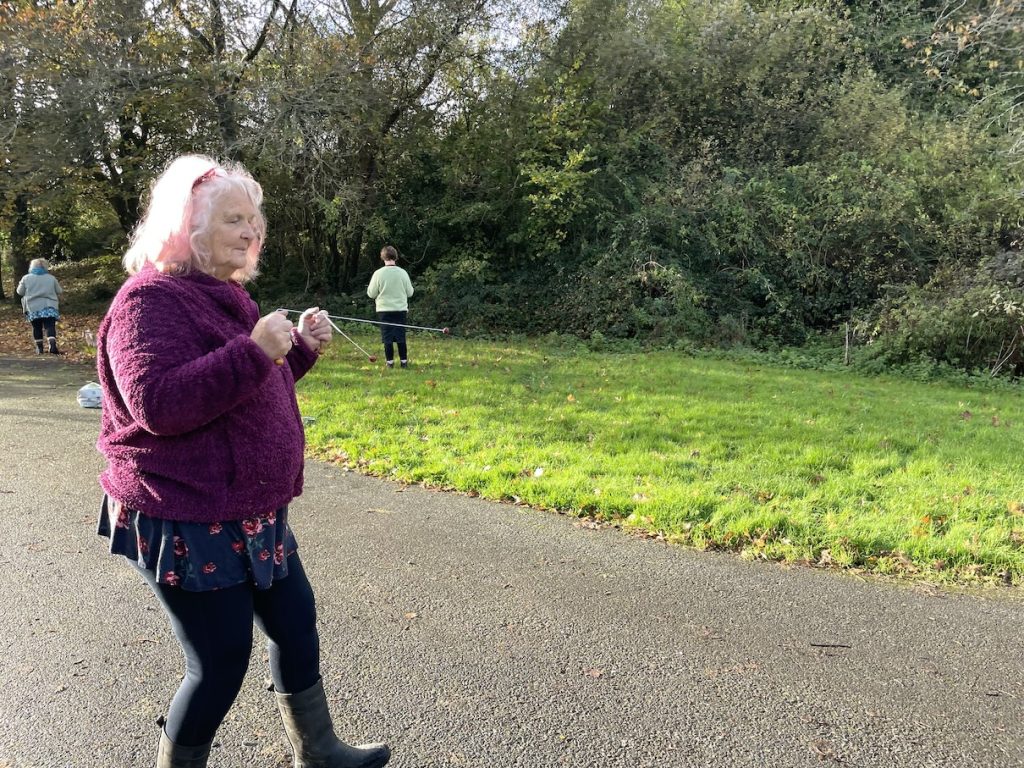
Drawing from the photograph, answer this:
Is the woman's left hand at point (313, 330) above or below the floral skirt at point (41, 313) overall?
below

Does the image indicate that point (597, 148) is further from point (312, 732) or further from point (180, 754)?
point (180, 754)

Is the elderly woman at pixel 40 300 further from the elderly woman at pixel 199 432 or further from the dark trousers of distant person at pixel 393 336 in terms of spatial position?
the elderly woman at pixel 199 432

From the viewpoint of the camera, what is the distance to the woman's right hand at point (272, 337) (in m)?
1.74

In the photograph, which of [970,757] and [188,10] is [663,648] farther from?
[188,10]

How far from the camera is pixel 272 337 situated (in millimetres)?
1740

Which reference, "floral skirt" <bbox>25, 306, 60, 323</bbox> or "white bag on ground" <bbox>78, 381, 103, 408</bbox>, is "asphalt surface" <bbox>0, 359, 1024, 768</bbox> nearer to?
"white bag on ground" <bbox>78, 381, 103, 408</bbox>

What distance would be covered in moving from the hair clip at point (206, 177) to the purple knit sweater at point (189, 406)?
227mm

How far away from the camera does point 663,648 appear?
10.1 ft

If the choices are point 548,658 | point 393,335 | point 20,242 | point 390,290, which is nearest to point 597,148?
point 390,290

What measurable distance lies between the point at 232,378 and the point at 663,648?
2.23 metres

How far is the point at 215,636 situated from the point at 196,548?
0.25 metres

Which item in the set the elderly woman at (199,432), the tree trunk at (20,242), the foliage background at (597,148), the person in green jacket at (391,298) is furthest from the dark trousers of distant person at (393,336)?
the tree trunk at (20,242)

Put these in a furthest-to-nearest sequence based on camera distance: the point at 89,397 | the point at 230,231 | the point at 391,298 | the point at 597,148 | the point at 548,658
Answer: the point at 597,148 < the point at 391,298 < the point at 89,397 < the point at 548,658 < the point at 230,231

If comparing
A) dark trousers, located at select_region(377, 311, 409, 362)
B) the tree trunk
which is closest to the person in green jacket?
dark trousers, located at select_region(377, 311, 409, 362)
